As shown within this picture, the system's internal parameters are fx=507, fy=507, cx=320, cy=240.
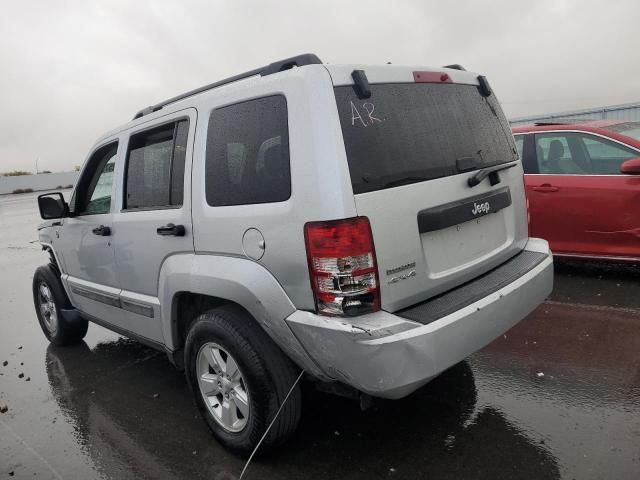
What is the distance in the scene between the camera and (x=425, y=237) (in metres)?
2.53

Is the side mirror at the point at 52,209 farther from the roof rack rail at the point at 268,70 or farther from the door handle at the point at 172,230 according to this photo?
the door handle at the point at 172,230

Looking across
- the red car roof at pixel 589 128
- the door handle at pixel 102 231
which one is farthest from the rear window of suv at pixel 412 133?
the red car roof at pixel 589 128

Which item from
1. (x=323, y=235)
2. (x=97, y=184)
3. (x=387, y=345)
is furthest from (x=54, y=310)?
(x=387, y=345)

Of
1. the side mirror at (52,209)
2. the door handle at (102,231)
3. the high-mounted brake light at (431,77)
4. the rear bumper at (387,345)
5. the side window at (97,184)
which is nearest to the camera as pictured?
the rear bumper at (387,345)

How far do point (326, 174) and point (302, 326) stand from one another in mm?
702

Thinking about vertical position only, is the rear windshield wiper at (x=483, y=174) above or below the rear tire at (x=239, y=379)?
above

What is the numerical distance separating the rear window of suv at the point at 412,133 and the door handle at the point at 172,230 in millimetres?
1179

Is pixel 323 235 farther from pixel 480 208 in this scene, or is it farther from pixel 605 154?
pixel 605 154

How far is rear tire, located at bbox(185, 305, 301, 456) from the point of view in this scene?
8.39ft

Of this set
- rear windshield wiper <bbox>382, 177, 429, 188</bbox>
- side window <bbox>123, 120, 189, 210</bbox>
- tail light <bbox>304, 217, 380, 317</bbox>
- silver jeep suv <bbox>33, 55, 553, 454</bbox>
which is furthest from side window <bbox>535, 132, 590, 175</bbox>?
side window <bbox>123, 120, 189, 210</bbox>

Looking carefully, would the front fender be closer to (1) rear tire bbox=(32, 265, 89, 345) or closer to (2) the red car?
(1) rear tire bbox=(32, 265, 89, 345)

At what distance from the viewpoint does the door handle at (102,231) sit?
3.67m

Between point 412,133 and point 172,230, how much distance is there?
1480 mm

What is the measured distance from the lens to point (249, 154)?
263 centimetres
